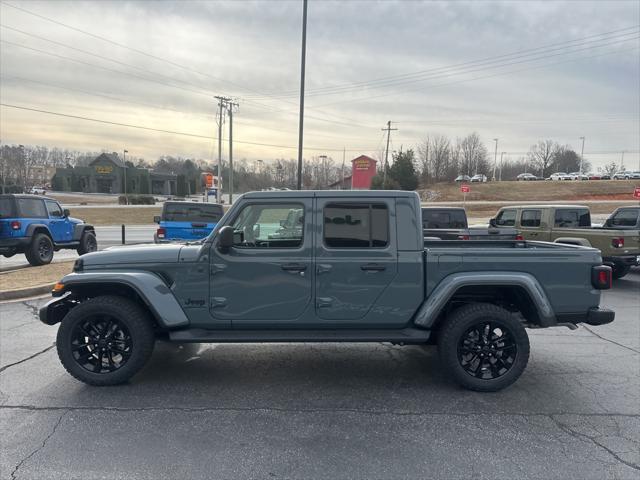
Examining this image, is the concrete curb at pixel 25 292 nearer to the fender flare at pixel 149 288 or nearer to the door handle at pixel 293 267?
the fender flare at pixel 149 288

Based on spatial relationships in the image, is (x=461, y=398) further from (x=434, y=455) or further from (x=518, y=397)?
(x=434, y=455)

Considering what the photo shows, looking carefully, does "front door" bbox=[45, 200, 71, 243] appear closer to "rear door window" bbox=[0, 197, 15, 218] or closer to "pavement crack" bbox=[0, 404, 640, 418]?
"rear door window" bbox=[0, 197, 15, 218]

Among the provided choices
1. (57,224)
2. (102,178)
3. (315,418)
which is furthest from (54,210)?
(102,178)

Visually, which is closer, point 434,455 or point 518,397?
point 434,455

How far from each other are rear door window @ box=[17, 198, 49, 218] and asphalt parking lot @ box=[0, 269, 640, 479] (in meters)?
7.18

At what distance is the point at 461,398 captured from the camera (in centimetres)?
398

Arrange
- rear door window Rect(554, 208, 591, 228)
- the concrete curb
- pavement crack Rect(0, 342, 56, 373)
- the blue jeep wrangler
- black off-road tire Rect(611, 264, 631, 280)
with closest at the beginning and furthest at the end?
pavement crack Rect(0, 342, 56, 373) → the concrete curb → black off-road tire Rect(611, 264, 631, 280) → the blue jeep wrangler → rear door window Rect(554, 208, 591, 228)

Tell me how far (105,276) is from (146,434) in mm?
1523

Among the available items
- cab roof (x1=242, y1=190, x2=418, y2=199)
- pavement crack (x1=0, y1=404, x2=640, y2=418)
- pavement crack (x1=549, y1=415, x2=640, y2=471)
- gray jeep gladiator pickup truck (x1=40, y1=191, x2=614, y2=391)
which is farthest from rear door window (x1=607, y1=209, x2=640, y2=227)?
cab roof (x1=242, y1=190, x2=418, y2=199)

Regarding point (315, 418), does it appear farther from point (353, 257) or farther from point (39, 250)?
point (39, 250)

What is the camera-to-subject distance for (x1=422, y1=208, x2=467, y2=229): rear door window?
12555 millimetres

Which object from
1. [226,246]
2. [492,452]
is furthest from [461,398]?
[226,246]

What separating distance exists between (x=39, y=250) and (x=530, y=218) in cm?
1315

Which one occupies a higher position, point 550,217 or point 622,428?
point 550,217
